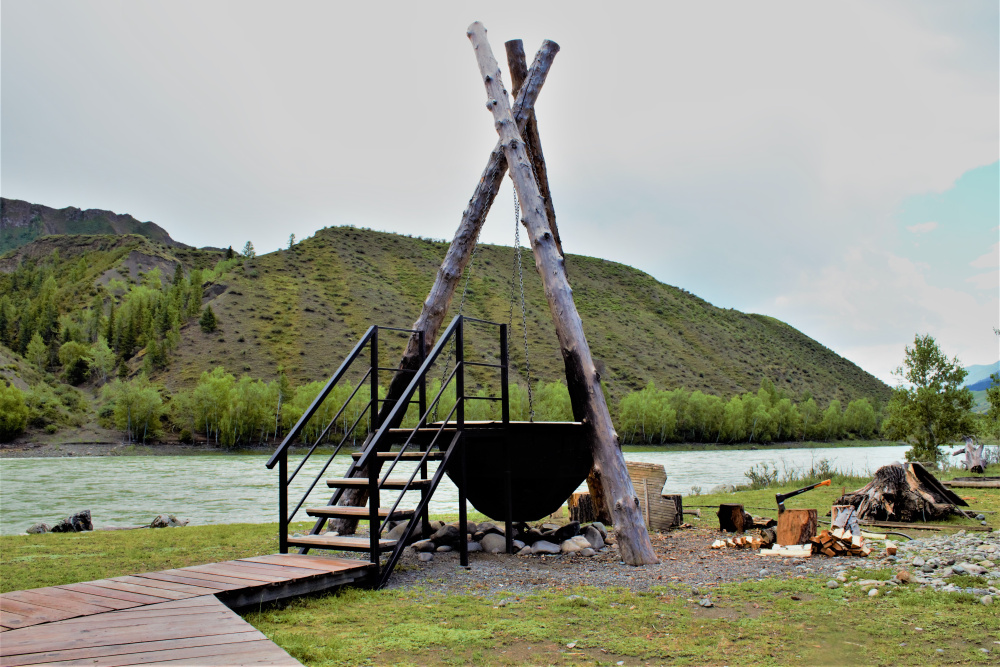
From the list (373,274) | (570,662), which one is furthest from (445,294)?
(373,274)

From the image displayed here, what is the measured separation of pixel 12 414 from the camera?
60.6m

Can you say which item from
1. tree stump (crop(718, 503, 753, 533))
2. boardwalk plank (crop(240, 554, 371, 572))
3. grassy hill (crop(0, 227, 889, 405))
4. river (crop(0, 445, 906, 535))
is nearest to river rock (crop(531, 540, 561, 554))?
boardwalk plank (crop(240, 554, 371, 572))

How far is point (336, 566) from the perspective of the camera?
5676 mm

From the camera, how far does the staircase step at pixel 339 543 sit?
6.11 meters

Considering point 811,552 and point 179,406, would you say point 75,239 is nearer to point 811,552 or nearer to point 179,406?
point 179,406

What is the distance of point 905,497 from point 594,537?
16.6ft

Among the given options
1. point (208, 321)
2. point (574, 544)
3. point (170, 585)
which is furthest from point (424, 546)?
point (208, 321)

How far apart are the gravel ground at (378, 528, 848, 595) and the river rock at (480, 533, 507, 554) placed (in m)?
0.15

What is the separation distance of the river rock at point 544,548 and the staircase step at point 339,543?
2.15 m

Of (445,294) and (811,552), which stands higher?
(445,294)

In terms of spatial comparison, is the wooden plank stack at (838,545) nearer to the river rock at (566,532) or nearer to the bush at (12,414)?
the river rock at (566,532)

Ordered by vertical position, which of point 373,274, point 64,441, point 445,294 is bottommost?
point 64,441

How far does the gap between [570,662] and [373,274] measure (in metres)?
93.4

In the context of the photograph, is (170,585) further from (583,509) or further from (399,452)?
(583,509)
